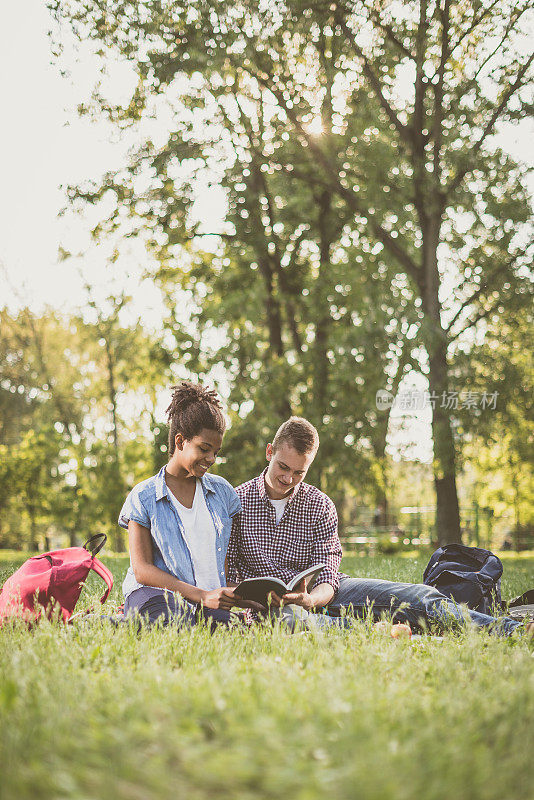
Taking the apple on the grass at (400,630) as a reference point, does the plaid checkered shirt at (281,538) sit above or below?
above

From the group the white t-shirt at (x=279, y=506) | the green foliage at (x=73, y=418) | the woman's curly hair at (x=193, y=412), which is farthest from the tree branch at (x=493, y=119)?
the woman's curly hair at (x=193, y=412)

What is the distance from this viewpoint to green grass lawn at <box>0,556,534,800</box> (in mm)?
1781

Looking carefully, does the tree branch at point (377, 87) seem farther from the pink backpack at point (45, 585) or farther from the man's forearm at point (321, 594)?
the pink backpack at point (45, 585)

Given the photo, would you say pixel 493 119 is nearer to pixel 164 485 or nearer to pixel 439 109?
pixel 439 109

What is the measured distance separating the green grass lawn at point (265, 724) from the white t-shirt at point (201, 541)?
131 cm

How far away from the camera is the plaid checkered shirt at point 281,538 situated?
512 cm

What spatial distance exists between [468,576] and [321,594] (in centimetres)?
123

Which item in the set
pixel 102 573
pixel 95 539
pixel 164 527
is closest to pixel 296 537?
pixel 164 527

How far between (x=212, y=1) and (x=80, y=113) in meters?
4.12

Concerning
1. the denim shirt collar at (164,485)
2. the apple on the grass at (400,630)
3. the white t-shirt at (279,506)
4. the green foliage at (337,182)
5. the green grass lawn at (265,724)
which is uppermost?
the green foliage at (337,182)

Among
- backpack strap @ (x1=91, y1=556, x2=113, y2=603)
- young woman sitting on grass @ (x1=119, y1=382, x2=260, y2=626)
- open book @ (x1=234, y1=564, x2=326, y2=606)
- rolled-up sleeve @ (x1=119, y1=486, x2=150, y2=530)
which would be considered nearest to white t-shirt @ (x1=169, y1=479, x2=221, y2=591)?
young woman sitting on grass @ (x1=119, y1=382, x2=260, y2=626)

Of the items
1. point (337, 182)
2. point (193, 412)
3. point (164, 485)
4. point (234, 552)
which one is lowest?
point (234, 552)

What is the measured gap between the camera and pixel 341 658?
10.00 feet

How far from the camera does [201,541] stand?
470 cm
